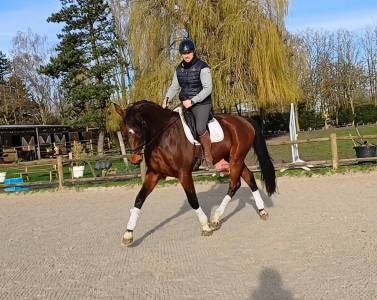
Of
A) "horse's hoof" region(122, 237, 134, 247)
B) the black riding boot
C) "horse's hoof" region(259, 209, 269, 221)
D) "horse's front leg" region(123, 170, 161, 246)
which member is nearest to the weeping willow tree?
"horse's hoof" region(259, 209, 269, 221)

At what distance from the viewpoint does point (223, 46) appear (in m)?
20.1

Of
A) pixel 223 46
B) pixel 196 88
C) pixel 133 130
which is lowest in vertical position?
pixel 133 130

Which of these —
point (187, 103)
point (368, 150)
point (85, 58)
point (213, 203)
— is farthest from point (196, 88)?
point (85, 58)

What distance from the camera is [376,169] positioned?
12375mm

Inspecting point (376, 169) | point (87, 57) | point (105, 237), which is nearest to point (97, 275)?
point (105, 237)

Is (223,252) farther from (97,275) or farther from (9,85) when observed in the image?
(9,85)

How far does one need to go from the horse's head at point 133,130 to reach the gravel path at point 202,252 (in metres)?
1.22

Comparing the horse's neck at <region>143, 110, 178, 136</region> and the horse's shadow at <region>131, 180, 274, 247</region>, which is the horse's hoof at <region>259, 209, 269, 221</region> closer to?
the horse's shadow at <region>131, 180, 274, 247</region>

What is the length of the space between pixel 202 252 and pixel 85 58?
2853 cm

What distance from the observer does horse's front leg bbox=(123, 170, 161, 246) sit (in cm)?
594

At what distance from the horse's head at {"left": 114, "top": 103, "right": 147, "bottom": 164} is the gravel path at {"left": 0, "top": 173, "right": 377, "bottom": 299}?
4.02 feet

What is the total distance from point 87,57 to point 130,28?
12116mm

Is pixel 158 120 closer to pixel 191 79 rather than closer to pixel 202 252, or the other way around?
pixel 191 79

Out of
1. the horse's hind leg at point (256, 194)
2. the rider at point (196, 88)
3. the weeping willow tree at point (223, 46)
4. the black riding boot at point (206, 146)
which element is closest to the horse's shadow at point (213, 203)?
the horse's hind leg at point (256, 194)
